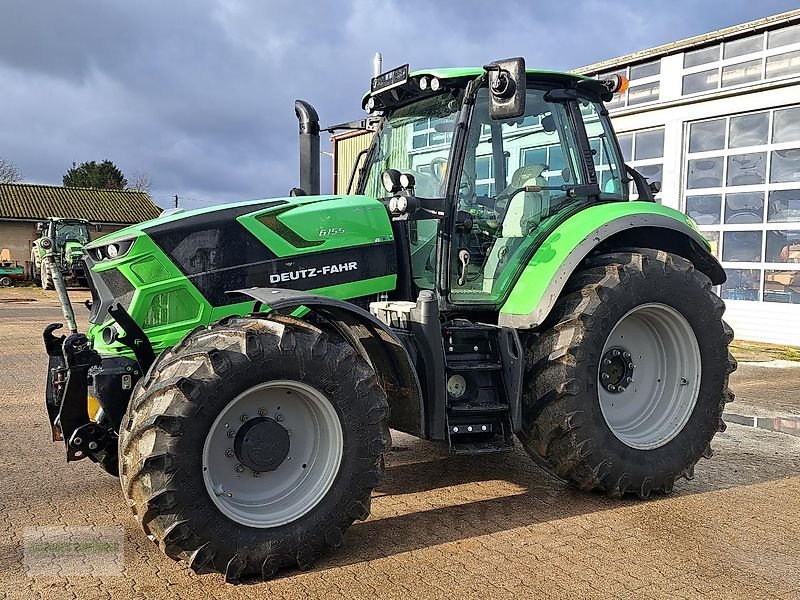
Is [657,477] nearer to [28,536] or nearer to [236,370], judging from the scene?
[236,370]

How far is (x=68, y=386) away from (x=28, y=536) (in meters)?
0.88

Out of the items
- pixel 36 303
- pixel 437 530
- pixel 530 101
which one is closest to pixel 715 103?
pixel 530 101

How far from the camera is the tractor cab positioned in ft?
15.6

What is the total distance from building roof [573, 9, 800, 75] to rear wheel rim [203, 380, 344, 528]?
12.4 meters

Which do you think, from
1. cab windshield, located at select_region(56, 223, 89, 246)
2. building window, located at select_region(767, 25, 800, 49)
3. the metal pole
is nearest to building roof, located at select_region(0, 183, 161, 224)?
cab windshield, located at select_region(56, 223, 89, 246)

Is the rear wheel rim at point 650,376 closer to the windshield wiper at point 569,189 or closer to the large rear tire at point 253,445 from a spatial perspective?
the windshield wiper at point 569,189

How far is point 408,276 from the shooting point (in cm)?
487

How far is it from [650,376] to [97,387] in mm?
3556

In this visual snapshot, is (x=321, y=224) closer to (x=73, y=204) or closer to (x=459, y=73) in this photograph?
(x=459, y=73)

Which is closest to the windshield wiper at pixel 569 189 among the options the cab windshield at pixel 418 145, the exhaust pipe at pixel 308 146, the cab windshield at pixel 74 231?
the cab windshield at pixel 418 145

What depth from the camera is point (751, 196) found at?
45.8 ft

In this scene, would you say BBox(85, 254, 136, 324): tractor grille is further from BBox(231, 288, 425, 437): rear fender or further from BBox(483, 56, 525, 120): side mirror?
BBox(483, 56, 525, 120): side mirror

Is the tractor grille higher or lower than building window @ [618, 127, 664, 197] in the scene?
lower

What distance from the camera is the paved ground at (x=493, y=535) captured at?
138 inches
